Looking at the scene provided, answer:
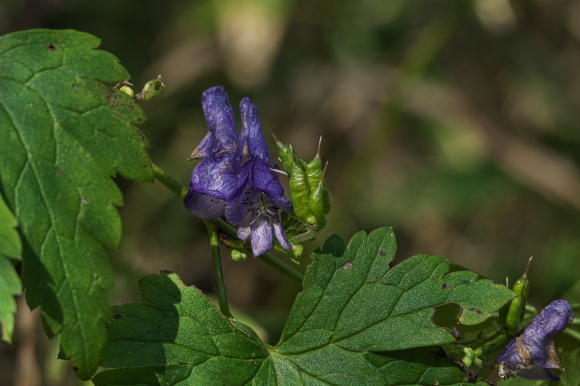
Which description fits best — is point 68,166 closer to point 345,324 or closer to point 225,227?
point 225,227

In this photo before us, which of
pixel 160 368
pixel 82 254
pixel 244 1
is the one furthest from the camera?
pixel 244 1

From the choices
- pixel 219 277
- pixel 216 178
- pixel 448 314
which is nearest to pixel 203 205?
pixel 216 178

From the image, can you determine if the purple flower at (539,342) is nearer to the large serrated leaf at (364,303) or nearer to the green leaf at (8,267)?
the large serrated leaf at (364,303)

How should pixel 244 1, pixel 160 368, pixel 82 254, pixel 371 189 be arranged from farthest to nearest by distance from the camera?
pixel 371 189
pixel 244 1
pixel 160 368
pixel 82 254

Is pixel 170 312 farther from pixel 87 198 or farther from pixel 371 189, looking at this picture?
pixel 371 189

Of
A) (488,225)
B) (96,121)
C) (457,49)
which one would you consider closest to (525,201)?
(488,225)

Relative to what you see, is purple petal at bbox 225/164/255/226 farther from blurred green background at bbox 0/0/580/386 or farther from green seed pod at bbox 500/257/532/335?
blurred green background at bbox 0/0/580/386

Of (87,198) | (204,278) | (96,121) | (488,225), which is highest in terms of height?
(96,121)
